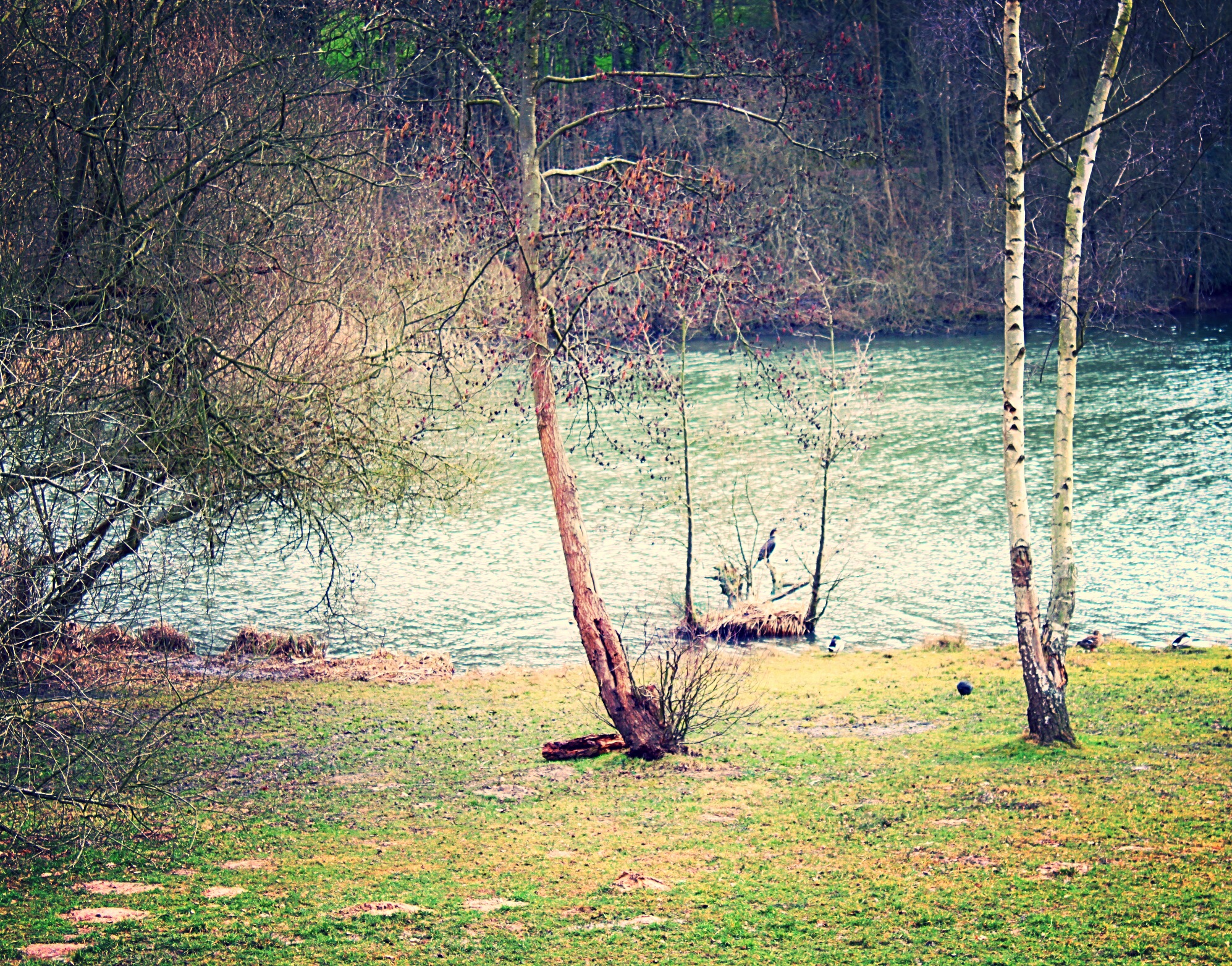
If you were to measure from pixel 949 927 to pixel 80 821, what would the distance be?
20.7 ft

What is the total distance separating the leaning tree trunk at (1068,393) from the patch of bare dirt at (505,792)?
498 centimetres

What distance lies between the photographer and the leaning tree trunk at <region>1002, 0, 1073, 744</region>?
414 inches

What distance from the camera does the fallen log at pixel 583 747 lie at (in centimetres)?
1188

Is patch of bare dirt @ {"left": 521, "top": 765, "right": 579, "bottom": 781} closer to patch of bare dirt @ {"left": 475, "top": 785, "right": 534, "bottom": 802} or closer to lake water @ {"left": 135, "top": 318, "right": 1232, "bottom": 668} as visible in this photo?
patch of bare dirt @ {"left": 475, "top": 785, "right": 534, "bottom": 802}

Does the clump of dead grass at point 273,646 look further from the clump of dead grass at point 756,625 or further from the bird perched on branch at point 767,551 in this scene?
the bird perched on branch at point 767,551

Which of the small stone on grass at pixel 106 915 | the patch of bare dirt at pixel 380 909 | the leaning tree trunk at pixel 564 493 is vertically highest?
the leaning tree trunk at pixel 564 493

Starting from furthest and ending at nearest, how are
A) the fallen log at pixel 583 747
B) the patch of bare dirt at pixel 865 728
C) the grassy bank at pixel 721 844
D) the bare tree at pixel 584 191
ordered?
the patch of bare dirt at pixel 865 728 < the fallen log at pixel 583 747 < the bare tree at pixel 584 191 < the grassy bank at pixel 721 844

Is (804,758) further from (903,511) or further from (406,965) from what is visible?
(903,511)

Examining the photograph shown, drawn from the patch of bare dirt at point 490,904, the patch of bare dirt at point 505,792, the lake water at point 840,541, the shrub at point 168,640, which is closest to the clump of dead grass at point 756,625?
the lake water at point 840,541

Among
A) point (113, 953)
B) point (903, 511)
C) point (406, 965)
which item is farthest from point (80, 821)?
point (903, 511)

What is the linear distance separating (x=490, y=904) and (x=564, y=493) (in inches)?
178

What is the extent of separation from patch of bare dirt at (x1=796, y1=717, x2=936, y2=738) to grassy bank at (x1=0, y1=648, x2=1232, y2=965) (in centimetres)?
4

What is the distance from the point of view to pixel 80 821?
8.96 meters

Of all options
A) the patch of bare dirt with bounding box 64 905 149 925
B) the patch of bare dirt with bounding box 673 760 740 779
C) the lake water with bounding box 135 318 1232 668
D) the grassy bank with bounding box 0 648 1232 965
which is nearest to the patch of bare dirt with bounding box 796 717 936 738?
the grassy bank with bounding box 0 648 1232 965
